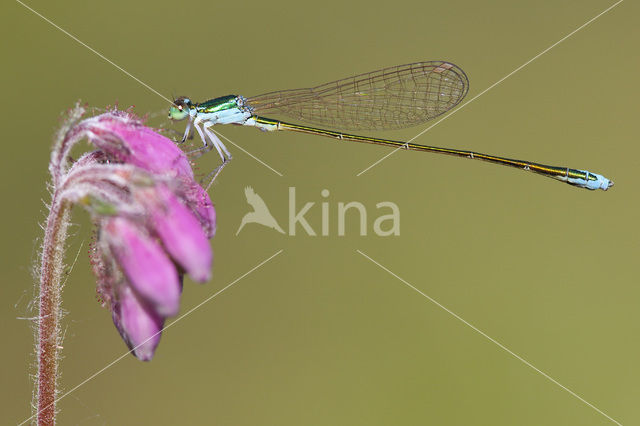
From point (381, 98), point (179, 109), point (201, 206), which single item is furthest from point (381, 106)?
point (201, 206)

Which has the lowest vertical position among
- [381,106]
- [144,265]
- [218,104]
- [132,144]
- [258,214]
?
[144,265]

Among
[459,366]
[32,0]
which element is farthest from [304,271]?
[32,0]

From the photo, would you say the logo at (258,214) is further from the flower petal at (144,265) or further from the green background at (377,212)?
the flower petal at (144,265)

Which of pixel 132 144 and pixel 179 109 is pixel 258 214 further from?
pixel 132 144

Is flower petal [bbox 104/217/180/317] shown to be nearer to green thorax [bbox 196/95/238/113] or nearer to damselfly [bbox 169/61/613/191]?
green thorax [bbox 196/95/238/113]

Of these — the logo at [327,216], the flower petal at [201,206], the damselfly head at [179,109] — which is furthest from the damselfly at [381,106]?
the flower petal at [201,206]

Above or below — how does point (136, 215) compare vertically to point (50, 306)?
above

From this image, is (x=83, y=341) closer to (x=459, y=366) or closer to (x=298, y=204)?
(x=298, y=204)
